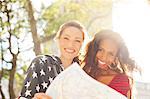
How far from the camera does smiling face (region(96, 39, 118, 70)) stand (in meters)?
2.12

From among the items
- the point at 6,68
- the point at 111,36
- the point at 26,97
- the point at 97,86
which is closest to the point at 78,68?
the point at 97,86

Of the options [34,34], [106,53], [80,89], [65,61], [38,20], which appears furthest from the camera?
[38,20]

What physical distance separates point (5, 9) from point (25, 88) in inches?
244

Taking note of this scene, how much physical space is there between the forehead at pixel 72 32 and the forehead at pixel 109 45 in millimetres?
236

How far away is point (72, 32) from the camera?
2363 millimetres

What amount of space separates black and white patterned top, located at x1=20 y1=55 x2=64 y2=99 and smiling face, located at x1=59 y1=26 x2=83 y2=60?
0.11 metres

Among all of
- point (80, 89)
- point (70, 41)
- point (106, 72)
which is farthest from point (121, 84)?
point (70, 41)

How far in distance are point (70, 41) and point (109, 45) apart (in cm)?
28

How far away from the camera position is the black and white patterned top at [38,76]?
7.52 feet

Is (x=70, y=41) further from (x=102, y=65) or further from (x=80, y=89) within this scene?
(x=80, y=89)

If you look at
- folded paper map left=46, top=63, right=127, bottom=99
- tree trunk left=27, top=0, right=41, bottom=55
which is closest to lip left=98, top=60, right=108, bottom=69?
folded paper map left=46, top=63, right=127, bottom=99

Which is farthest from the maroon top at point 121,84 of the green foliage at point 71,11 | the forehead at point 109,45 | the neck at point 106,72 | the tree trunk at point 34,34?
the green foliage at point 71,11

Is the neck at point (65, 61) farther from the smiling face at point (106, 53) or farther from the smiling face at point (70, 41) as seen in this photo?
the smiling face at point (106, 53)

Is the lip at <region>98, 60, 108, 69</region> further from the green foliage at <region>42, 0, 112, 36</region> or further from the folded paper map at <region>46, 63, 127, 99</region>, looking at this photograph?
the green foliage at <region>42, 0, 112, 36</region>
